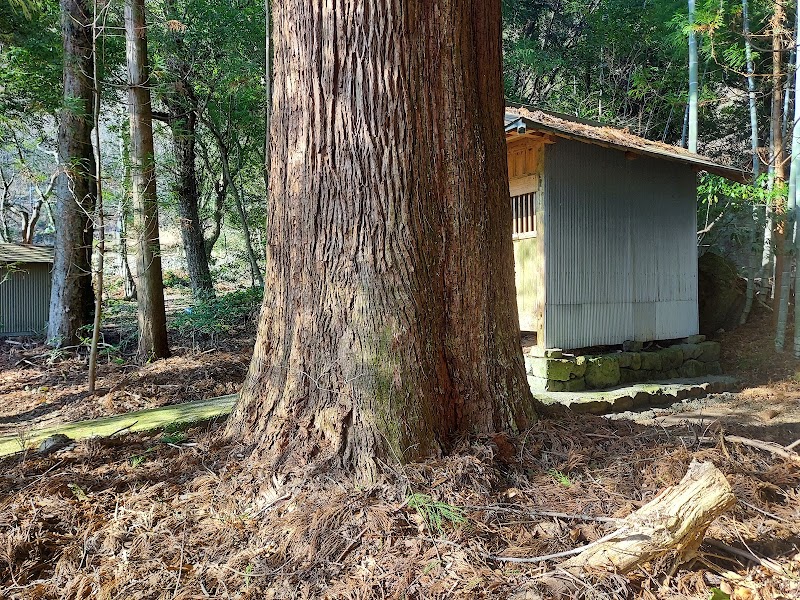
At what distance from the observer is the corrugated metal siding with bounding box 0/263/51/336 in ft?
35.5

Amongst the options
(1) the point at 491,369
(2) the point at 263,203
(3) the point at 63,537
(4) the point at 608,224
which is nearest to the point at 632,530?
(1) the point at 491,369


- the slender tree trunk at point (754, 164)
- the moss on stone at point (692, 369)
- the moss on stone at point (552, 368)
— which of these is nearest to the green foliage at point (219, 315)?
the moss on stone at point (552, 368)

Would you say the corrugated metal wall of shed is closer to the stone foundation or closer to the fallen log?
the stone foundation

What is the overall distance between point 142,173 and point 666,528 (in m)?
7.18

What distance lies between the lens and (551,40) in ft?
57.7

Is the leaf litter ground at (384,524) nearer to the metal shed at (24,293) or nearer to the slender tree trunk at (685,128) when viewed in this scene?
the metal shed at (24,293)

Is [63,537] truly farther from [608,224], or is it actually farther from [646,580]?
[608,224]

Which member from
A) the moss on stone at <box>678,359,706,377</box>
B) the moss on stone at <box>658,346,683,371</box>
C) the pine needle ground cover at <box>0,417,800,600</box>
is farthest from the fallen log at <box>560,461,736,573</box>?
the moss on stone at <box>678,359,706,377</box>

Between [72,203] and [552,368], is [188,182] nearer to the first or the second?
[72,203]

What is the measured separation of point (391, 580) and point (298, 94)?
2.25 m

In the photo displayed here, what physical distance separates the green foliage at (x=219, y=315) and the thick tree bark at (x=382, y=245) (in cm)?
816

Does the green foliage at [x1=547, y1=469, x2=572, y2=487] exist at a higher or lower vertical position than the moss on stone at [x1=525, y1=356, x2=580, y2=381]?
higher

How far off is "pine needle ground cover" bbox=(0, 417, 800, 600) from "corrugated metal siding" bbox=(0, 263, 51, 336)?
400 inches

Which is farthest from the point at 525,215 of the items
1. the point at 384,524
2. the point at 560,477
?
the point at 384,524
